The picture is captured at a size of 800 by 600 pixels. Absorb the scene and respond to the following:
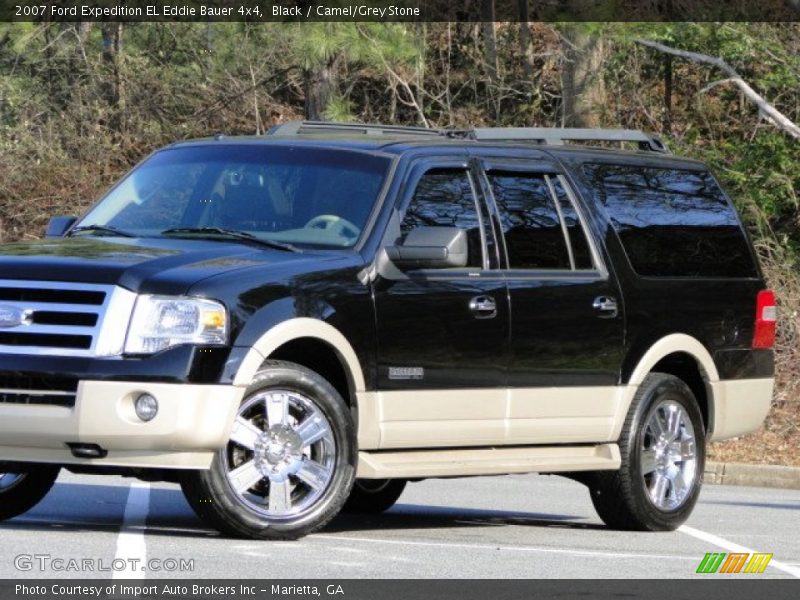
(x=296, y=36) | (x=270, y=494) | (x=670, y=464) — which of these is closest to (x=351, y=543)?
(x=270, y=494)

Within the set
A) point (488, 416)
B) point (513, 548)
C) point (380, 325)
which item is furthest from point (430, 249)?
point (513, 548)

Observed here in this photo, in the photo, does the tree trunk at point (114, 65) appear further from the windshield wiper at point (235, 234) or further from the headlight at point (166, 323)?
the headlight at point (166, 323)

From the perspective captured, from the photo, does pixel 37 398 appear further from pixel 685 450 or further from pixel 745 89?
pixel 745 89

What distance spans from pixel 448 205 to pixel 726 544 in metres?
2.42

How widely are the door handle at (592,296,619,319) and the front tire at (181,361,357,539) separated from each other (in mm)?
2040

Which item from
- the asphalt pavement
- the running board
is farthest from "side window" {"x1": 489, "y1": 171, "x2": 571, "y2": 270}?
the asphalt pavement

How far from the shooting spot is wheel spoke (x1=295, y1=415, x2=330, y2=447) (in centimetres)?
909

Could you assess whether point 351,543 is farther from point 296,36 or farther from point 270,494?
point 296,36

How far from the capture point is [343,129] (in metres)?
11.4

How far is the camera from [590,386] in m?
10.6

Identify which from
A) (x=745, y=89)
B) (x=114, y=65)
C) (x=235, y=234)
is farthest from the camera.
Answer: (x=114, y=65)
